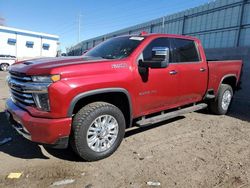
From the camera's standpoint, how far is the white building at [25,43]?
40094 millimetres

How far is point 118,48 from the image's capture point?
4898 millimetres

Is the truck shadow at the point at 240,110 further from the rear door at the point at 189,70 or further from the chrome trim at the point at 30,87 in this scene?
the chrome trim at the point at 30,87

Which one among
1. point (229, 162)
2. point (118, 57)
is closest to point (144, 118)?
point (118, 57)

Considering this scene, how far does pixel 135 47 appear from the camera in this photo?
4625mm

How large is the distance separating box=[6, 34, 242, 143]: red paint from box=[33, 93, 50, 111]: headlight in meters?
0.06

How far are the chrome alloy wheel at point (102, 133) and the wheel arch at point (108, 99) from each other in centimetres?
33

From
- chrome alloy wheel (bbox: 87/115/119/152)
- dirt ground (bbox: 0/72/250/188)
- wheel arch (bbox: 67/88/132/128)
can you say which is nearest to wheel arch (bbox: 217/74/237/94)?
dirt ground (bbox: 0/72/250/188)

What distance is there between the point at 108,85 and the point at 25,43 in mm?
42581

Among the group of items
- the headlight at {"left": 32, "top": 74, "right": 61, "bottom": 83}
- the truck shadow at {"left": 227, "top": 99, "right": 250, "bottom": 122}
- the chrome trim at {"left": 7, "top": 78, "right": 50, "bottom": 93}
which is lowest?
the truck shadow at {"left": 227, "top": 99, "right": 250, "bottom": 122}

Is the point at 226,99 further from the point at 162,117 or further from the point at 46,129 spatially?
the point at 46,129

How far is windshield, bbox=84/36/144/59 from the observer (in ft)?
15.2

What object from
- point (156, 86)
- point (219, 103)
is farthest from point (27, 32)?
point (156, 86)

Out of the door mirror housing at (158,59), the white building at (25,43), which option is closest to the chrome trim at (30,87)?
the door mirror housing at (158,59)

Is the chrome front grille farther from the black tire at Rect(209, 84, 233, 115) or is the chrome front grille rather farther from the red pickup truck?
the black tire at Rect(209, 84, 233, 115)
